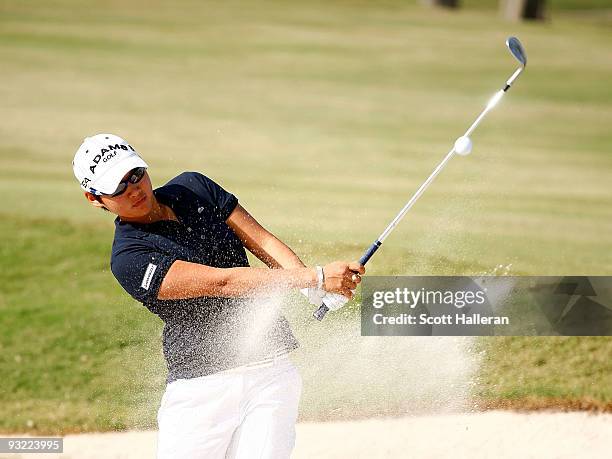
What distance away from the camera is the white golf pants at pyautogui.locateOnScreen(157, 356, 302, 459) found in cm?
485

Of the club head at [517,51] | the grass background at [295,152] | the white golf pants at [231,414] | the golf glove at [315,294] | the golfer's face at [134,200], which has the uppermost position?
the club head at [517,51]

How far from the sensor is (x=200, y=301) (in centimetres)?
494

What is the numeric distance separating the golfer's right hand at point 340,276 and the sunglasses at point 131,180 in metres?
0.87

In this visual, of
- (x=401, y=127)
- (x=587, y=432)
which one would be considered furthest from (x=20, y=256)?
(x=401, y=127)

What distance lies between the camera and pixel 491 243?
11.3 m

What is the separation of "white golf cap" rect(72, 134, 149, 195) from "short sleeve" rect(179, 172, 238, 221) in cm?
37

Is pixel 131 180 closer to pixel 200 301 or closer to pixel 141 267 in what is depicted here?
pixel 141 267

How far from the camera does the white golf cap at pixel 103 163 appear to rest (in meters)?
4.79

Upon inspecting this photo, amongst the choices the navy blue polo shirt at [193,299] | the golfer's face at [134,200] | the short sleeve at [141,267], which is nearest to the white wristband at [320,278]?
the navy blue polo shirt at [193,299]

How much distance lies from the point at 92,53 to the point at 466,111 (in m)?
8.59

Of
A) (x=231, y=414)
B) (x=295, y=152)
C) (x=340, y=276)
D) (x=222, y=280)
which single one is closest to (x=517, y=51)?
(x=340, y=276)

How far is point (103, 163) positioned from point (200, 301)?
2.33 ft

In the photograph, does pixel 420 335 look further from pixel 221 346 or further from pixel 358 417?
pixel 221 346

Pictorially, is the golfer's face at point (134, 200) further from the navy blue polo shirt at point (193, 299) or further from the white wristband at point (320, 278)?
the white wristband at point (320, 278)
